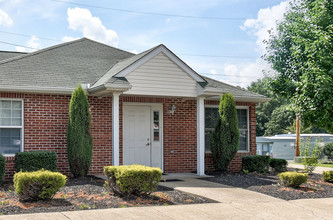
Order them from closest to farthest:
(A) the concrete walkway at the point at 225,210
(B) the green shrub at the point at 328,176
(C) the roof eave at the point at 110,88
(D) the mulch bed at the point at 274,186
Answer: (A) the concrete walkway at the point at 225,210
(D) the mulch bed at the point at 274,186
(C) the roof eave at the point at 110,88
(B) the green shrub at the point at 328,176

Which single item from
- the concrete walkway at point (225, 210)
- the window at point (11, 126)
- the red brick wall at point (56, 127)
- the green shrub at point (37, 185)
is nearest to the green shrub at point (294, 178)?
the concrete walkway at point (225, 210)

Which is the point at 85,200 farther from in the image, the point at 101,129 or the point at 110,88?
the point at 101,129

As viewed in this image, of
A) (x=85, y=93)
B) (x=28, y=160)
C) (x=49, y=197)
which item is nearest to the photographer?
(x=49, y=197)

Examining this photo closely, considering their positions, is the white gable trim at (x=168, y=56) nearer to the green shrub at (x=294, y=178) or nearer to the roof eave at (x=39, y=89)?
the roof eave at (x=39, y=89)

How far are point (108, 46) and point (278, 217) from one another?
11.3m

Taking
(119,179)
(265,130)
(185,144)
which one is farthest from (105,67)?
(265,130)

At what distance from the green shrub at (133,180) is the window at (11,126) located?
14.3 ft

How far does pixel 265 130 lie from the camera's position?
55.9 m

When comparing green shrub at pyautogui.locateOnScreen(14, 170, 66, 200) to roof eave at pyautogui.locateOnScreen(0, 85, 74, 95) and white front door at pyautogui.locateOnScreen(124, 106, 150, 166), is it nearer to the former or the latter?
roof eave at pyautogui.locateOnScreen(0, 85, 74, 95)

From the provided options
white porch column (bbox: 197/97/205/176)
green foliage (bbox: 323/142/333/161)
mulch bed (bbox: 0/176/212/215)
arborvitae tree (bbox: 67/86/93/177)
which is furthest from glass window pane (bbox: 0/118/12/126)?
green foliage (bbox: 323/142/333/161)

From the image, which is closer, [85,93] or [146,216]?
[146,216]

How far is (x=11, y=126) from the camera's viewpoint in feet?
39.0

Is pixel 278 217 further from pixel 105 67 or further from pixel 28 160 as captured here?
pixel 105 67

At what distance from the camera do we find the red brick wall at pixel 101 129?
12.1 meters
